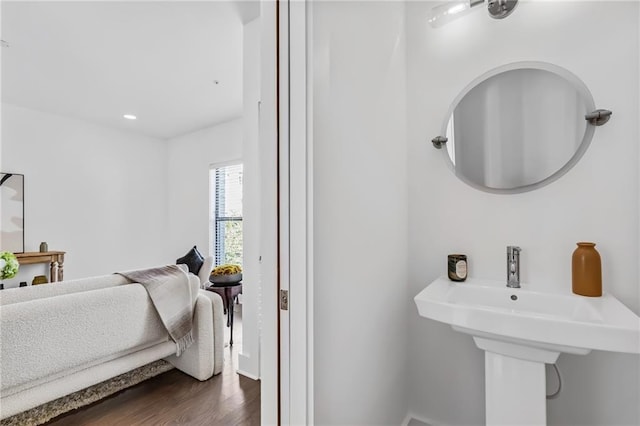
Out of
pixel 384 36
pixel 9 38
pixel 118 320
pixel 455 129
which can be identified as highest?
pixel 9 38

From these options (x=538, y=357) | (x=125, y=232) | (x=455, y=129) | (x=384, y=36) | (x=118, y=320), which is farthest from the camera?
(x=125, y=232)

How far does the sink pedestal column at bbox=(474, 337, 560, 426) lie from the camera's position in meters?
1.06

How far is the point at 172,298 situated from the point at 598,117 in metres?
2.45

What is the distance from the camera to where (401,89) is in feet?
5.38

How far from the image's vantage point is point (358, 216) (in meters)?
1.17

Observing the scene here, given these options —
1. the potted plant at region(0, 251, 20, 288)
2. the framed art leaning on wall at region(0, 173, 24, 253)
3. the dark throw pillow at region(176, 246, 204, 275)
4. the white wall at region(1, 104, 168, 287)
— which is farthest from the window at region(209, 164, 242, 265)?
the framed art leaning on wall at region(0, 173, 24, 253)

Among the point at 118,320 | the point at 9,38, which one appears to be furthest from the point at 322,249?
the point at 9,38

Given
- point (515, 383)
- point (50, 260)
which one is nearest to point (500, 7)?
point (515, 383)

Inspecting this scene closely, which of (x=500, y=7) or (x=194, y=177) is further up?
(x=500, y=7)

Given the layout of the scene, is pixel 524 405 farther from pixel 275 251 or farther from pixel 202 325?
pixel 202 325

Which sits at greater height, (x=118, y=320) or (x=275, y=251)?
(x=275, y=251)

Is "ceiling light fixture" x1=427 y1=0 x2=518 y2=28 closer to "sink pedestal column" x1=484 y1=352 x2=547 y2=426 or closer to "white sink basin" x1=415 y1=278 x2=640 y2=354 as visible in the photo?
"white sink basin" x1=415 y1=278 x2=640 y2=354

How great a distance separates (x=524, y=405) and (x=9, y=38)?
3.96m

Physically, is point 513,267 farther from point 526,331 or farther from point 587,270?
point 526,331
